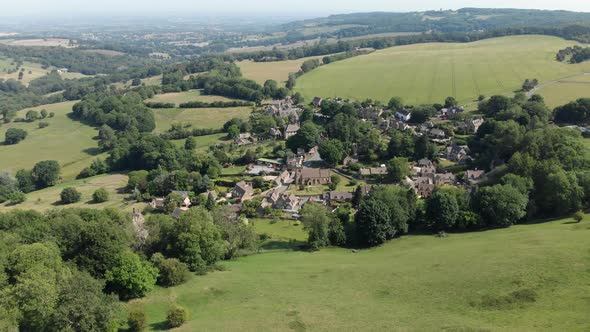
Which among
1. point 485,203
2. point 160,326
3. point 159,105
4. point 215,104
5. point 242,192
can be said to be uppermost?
point 485,203

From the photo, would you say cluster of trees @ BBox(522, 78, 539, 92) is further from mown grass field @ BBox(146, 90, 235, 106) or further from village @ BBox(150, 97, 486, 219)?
mown grass field @ BBox(146, 90, 235, 106)

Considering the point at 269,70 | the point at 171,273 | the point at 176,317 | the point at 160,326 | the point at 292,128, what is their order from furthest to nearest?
the point at 269,70 < the point at 292,128 < the point at 171,273 < the point at 160,326 < the point at 176,317

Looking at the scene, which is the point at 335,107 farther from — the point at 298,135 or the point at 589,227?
the point at 589,227

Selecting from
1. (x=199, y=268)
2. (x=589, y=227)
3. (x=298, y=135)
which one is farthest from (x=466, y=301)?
(x=298, y=135)

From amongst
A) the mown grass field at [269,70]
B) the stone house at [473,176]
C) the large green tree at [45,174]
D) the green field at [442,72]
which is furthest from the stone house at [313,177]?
the mown grass field at [269,70]

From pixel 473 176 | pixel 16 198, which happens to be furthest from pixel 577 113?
pixel 16 198

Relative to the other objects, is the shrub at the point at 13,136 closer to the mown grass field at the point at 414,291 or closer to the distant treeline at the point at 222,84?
the distant treeline at the point at 222,84

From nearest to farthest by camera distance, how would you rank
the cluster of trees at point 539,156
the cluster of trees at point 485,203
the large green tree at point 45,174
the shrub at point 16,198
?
1. the cluster of trees at point 485,203
2. the cluster of trees at point 539,156
3. the shrub at point 16,198
4. the large green tree at point 45,174

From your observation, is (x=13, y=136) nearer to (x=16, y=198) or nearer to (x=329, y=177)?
(x=16, y=198)
